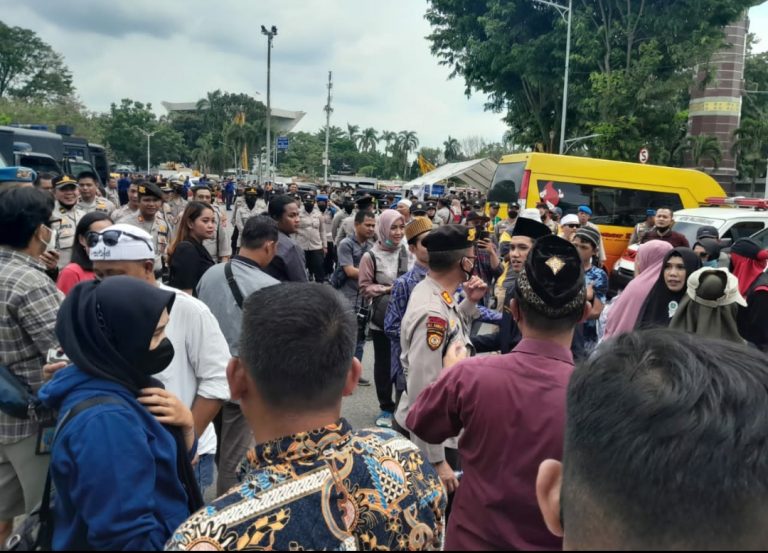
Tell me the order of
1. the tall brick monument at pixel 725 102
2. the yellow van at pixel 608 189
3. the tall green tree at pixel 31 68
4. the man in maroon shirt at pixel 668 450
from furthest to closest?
the tall green tree at pixel 31 68
the tall brick monument at pixel 725 102
the yellow van at pixel 608 189
the man in maroon shirt at pixel 668 450

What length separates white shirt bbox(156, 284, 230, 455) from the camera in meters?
2.70

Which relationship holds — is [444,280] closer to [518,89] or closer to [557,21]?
[557,21]

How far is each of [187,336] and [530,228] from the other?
9.26ft

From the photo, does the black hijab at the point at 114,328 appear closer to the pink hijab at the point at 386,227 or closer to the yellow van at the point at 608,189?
the pink hijab at the point at 386,227

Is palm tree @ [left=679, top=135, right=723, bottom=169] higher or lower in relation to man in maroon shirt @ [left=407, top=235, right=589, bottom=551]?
higher

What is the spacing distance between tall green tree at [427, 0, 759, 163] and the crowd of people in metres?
20.3

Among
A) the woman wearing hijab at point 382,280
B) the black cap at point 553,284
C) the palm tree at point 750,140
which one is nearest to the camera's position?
the black cap at point 553,284

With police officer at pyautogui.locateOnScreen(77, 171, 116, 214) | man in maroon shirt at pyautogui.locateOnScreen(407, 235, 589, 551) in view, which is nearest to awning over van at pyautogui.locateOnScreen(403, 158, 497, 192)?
police officer at pyautogui.locateOnScreen(77, 171, 116, 214)

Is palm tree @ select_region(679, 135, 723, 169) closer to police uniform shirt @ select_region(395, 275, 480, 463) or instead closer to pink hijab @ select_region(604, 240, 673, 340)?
pink hijab @ select_region(604, 240, 673, 340)

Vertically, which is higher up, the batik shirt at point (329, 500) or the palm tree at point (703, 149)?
the palm tree at point (703, 149)

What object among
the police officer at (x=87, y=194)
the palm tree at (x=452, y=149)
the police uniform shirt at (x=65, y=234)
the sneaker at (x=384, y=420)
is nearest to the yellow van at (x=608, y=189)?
the police officer at (x=87, y=194)

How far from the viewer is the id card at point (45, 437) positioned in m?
2.45

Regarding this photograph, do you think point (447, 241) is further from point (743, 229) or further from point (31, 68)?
point (31, 68)

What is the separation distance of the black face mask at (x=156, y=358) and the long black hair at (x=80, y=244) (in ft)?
6.85
